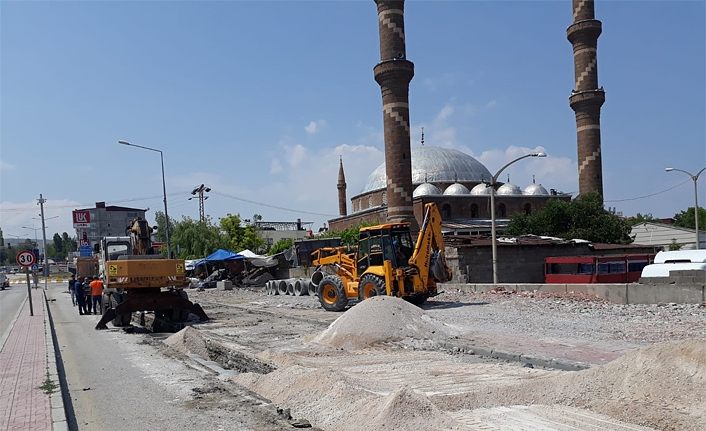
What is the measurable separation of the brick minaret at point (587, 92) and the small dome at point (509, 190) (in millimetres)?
14612

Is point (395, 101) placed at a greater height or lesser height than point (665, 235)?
greater

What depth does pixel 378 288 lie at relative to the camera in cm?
2034

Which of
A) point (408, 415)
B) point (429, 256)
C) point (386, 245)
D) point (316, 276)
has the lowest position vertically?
point (408, 415)

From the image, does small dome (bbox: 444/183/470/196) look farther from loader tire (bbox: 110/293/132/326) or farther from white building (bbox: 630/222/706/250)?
loader tire (bbox: 110/293/132/326)

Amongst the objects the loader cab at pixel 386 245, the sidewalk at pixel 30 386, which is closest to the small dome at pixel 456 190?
the loader cab at pixel 386 245

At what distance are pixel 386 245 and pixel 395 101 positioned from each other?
27.9 m

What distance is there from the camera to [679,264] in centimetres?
Result: 2131

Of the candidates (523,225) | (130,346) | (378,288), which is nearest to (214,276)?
(523,225)

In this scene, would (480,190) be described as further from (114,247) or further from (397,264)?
(114,247)

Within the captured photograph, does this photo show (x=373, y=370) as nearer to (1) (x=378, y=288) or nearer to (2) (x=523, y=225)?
(1) (x=378, y=288)

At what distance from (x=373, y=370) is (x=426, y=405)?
12.8 ft

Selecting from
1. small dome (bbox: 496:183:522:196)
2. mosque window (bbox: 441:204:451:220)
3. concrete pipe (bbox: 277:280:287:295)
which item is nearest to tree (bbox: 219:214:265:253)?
mosque window (bbox: 441:204:451:220)

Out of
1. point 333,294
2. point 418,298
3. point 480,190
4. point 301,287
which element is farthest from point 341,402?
point 480,190

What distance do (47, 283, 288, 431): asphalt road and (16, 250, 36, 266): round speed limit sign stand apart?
9.12 metres
